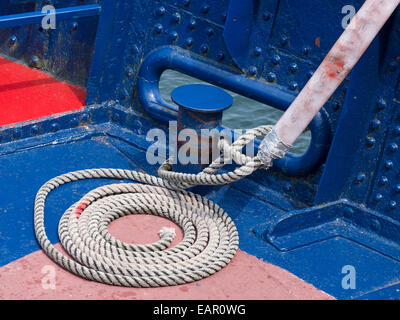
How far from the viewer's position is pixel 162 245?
3.30m

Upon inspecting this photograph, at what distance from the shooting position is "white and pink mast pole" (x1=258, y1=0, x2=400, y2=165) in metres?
2.97

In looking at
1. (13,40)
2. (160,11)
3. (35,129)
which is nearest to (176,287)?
(35,129)

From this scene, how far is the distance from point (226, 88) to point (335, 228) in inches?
42.1

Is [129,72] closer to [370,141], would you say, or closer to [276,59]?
[276,59]

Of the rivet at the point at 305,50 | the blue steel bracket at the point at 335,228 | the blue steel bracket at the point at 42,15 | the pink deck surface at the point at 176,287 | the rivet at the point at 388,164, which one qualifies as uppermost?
the rivet at the point at 305,50

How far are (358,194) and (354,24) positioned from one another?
108 centimetres

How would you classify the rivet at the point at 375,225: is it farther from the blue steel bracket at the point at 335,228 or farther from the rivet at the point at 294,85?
the rivet at the point at 294,85

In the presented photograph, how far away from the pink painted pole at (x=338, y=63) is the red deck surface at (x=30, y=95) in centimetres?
179

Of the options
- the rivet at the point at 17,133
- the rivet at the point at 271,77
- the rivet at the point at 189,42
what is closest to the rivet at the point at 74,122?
the rivet at the point at 17,133

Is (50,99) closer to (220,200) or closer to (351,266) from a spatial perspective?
(220,200)

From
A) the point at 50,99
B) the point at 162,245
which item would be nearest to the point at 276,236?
the point at 162,245

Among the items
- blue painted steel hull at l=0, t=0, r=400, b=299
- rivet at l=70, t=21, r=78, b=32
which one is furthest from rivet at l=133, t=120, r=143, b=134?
rivet at l=70, t=21, r=78, b=32

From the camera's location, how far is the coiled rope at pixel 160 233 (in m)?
3.10

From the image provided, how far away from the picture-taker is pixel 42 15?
3.98 metres
